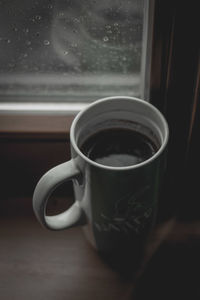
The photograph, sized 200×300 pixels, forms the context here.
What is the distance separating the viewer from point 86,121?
1.68ft

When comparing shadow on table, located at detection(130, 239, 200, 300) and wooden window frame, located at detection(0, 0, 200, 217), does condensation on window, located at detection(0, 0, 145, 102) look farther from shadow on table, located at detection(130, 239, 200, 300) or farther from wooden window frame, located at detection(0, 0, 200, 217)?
shadow on table, located at detection(130, 239, 200, 300)

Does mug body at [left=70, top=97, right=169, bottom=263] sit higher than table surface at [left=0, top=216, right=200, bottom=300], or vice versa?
mug body at [left=70, top=97, right=169, bottom=263]

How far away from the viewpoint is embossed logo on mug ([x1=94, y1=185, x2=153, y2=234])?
0.48 m

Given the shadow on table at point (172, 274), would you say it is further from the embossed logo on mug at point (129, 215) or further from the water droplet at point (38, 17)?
the water droplet at point (38, 17)

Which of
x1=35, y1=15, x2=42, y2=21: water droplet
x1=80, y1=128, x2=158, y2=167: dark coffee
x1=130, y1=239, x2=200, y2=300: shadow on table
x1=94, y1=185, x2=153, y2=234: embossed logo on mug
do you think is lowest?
x1=130, y1=239, x2=200, y2=300: shadow on table

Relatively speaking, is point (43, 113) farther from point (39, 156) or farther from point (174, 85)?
point (174, 85)

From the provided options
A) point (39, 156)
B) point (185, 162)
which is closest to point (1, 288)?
point (39, 156)

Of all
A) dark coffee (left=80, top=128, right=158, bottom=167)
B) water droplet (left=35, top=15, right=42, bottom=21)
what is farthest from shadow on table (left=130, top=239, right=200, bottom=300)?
water droplet (left=35, top=15, right=42, bottom=21)

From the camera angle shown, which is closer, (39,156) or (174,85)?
(174,85)

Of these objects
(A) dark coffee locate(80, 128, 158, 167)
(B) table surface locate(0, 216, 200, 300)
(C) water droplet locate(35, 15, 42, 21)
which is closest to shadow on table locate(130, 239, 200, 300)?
(B) table surface locate(0, 216, 200, 300)

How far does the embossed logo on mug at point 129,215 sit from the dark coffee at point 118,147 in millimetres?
56

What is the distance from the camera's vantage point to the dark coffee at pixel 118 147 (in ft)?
1.72

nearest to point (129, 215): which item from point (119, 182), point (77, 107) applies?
point (119, 182)

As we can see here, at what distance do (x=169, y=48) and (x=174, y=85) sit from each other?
45 mm
